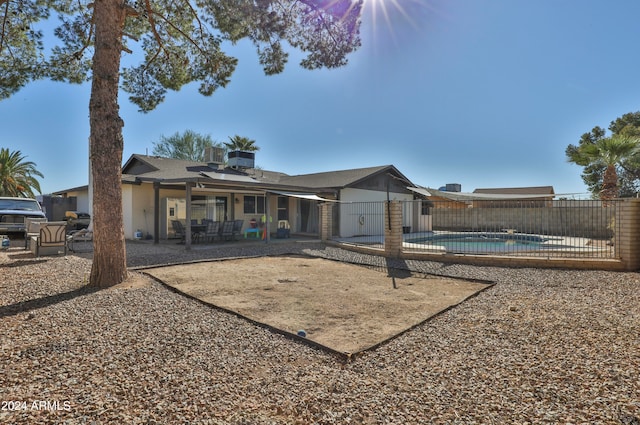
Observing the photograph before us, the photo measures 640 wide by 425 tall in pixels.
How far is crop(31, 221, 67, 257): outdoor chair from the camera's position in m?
9.41

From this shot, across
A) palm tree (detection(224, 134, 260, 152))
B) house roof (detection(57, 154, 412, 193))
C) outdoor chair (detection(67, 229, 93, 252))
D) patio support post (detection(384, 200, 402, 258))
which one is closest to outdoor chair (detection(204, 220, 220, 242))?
house roof (detection(57, 154, 412, 193))

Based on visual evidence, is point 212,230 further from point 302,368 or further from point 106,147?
point 302,368

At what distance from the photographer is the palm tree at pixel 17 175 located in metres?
27.4

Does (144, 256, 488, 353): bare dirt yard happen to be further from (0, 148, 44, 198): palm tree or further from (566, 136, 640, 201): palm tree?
(0, 148, 44, 198): palm tree

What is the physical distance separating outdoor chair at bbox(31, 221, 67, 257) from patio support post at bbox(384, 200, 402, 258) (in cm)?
983

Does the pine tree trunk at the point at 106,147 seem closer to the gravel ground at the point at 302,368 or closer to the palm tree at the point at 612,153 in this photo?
the gravel ground at the point at 302,368

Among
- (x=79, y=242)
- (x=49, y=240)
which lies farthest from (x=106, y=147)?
(x=79, y=242)

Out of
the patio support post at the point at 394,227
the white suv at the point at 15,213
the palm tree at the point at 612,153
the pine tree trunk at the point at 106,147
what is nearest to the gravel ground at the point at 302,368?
the pine tree trunk at the point at 106,147

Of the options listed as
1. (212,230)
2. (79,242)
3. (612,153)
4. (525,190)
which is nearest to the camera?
(79,242)

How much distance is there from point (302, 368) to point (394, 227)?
7.85 m

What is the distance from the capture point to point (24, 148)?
29.3 meters

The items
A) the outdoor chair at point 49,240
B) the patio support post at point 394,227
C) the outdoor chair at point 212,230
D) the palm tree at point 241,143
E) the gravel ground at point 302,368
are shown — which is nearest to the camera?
the gravel ground at point 302,368

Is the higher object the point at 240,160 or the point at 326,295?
the point at 240,160

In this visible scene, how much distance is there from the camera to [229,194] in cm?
1639
